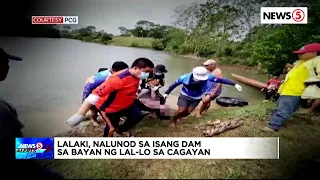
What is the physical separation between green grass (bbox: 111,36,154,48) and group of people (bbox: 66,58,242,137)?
0.13 metres

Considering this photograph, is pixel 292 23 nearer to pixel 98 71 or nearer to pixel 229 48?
pixel 229 48

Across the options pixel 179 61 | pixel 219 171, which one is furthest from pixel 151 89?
pixel 219 171

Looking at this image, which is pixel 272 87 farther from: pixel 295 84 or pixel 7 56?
pixel 7 56

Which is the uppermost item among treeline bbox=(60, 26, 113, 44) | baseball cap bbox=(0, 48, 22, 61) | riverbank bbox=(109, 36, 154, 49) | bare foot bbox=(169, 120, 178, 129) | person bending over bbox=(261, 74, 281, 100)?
treeline bbox=(60, 26, 113, 44)

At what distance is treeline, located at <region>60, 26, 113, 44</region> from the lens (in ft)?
9.04

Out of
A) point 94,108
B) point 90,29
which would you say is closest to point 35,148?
point 94,108

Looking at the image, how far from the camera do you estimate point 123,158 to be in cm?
277

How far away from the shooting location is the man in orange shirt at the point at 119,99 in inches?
108

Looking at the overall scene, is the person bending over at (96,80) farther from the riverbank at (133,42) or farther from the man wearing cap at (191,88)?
the man wearing cap at (191,88)

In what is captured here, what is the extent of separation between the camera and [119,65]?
109 inches

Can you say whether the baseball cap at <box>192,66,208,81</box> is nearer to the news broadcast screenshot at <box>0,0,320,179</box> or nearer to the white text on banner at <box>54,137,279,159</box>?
the news broadcast screenshot at <box>0,0,320,179</box>

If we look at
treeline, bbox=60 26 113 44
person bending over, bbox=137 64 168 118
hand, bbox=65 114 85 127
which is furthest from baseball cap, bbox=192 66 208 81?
hand, bbox=65 114 85 127

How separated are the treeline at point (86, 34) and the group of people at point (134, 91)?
0.23 m

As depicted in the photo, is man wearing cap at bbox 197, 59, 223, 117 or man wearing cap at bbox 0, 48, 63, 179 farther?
man wearing cap at bbox 197, 59, 223, 117
